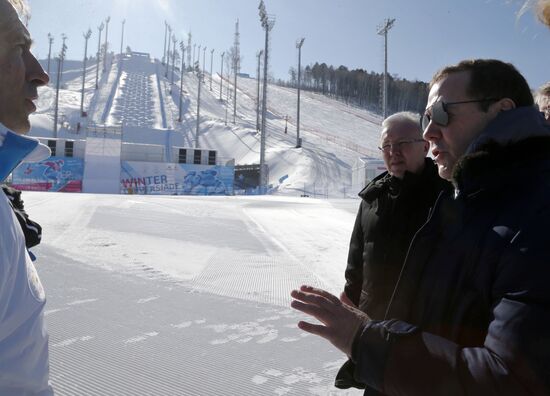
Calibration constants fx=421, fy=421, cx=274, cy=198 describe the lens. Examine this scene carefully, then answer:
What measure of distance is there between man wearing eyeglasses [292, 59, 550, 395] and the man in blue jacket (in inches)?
29.3

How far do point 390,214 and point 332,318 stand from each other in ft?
3.87

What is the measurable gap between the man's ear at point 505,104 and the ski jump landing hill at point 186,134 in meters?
28.6

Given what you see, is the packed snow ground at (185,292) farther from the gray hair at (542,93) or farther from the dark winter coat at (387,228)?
the gray hair at (542,93)

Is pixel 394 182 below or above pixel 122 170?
below

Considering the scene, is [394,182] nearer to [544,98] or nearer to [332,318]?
[544,98]

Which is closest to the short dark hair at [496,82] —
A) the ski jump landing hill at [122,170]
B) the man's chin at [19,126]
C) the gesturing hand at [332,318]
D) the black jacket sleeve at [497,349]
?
the black jacket sleeve at [497,349]

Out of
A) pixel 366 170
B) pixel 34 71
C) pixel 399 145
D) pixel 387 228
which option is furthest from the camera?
pixel 366 170

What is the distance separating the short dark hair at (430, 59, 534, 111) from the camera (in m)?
1.25

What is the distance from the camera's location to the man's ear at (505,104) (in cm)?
124

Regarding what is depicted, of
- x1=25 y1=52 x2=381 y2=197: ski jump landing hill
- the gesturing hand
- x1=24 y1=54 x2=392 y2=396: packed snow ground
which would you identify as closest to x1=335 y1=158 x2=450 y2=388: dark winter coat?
x1=24 y1=54 x2=392 y2=396: packed snow ground

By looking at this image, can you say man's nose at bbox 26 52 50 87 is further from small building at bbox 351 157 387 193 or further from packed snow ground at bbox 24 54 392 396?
small building at bbox 351 157 387 193

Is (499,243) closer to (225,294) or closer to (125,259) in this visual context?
(225,294)

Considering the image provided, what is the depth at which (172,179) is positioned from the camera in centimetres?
2995

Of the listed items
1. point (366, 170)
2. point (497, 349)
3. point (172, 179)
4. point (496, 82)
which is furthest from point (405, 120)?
point (172, 179)
